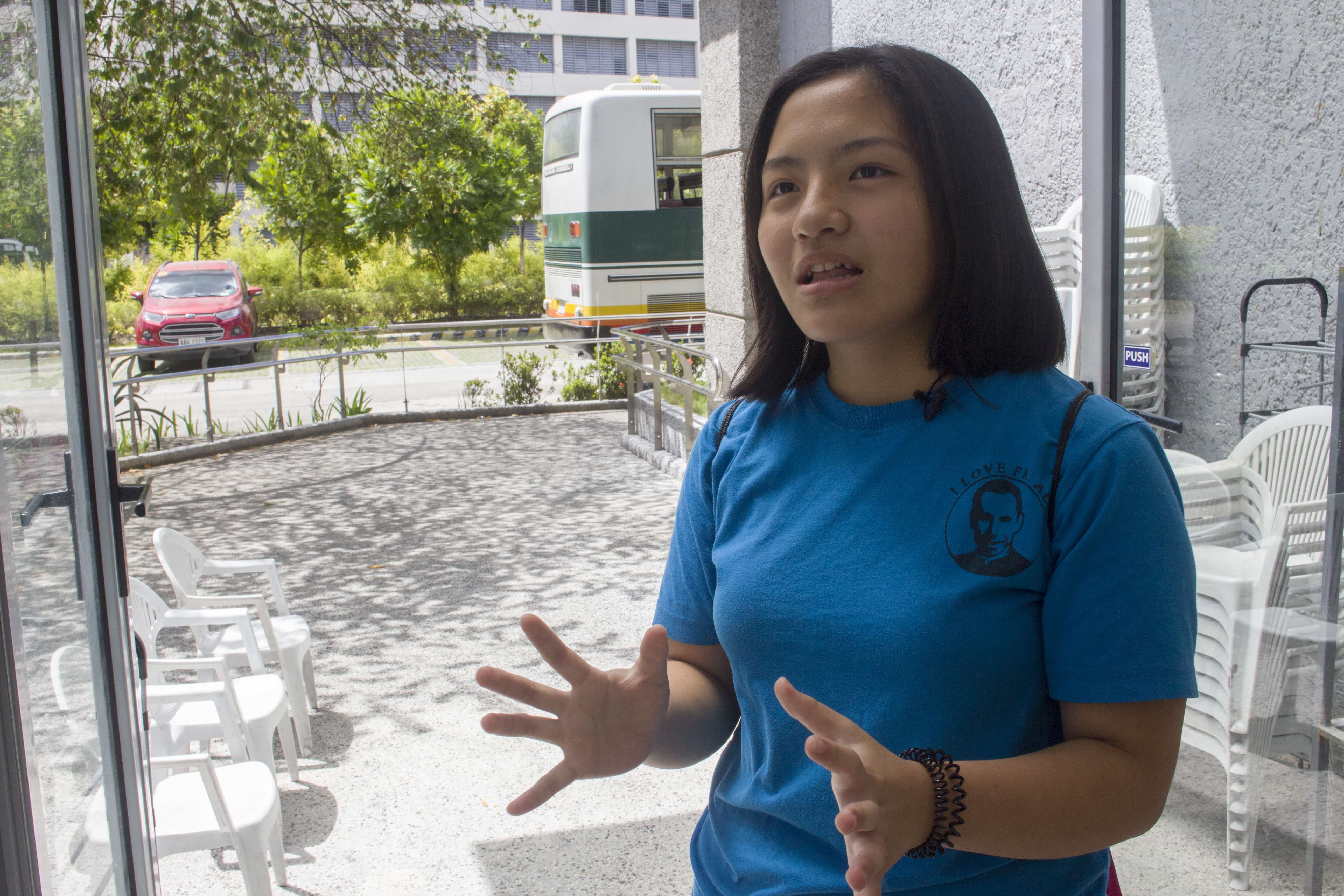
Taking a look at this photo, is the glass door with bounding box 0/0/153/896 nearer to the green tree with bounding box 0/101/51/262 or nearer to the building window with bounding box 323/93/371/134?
the green tree with bounding box 0/101/51/262

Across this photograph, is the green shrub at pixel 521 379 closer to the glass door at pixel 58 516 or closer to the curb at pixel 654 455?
the curb at pixel 654 455

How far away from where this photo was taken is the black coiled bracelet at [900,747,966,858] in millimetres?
1002

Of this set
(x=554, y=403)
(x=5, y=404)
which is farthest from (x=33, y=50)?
(x=554, y=403)

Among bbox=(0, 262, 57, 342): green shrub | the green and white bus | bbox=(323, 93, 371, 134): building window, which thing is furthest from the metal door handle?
the green and white bus

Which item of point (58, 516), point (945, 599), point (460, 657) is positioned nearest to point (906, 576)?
point (945, 599)

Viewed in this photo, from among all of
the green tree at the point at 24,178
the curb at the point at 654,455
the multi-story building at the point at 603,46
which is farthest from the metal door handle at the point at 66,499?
the multi-story building at the point at 603,46

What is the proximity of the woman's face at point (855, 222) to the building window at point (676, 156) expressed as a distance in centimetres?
1526

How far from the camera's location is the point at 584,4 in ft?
165

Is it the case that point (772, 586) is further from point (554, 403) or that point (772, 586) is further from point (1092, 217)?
point (554, 403)

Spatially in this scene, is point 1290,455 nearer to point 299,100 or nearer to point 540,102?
point 299,100

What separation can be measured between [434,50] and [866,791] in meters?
9.78

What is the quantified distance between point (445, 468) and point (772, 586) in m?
8.53

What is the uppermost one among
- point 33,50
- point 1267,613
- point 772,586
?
point 33,50

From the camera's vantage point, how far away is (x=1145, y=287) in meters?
2.71
